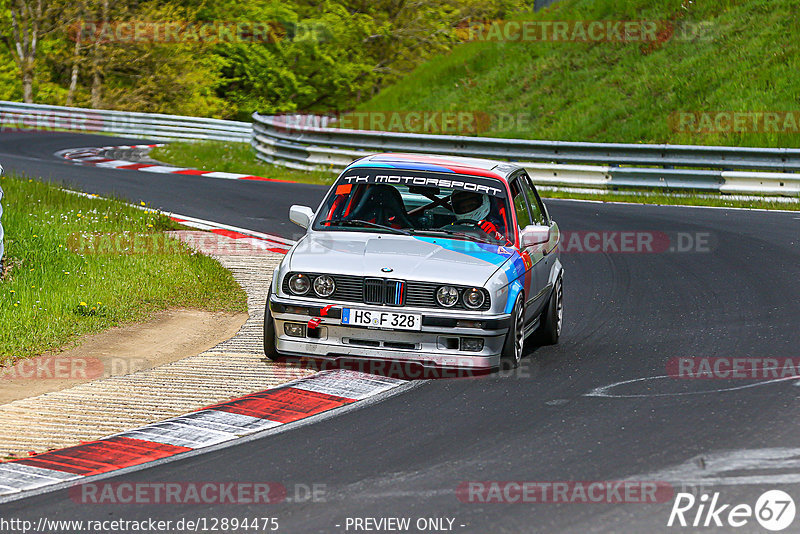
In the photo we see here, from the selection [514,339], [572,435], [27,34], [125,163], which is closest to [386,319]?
[514,339]

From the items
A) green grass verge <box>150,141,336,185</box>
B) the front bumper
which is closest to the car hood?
the front bumper

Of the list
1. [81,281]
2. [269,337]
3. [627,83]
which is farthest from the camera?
[627,83]

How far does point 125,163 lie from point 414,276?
19.4 m

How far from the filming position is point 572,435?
21.3ft

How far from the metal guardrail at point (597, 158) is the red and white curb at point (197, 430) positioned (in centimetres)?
1382

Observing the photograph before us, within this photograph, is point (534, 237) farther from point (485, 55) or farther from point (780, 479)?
point (485, 55)

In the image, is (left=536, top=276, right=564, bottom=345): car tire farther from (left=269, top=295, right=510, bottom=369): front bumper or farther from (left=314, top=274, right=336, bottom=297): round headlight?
(left=314, top=274, right=336, bottom=297): round headlight

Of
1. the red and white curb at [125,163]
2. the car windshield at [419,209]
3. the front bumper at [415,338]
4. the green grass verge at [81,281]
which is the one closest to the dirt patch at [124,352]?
the green grass verge at [81,281]

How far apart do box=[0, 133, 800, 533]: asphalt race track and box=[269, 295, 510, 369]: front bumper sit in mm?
210

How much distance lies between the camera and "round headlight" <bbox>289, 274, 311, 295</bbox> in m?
8.16

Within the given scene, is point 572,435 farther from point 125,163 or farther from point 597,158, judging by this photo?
point 125,163

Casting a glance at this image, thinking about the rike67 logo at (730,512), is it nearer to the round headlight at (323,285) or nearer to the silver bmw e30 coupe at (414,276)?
the silver bmw e30 coupe at (414,276)

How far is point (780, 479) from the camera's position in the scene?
18.1 feet

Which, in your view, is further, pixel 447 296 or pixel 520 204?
pixel 520 204
